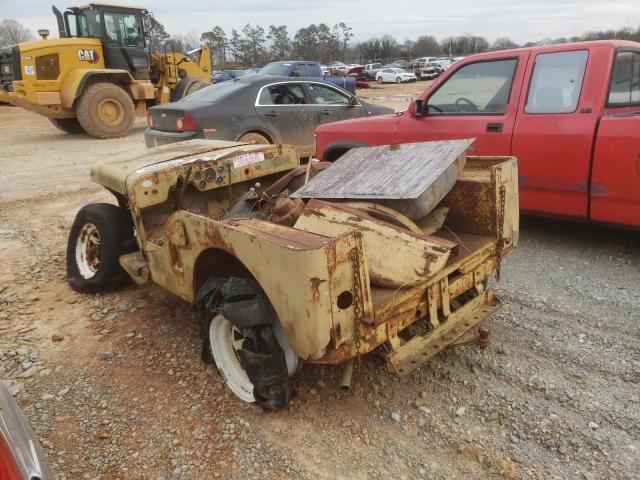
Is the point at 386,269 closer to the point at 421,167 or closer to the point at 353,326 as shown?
the point at 353,326

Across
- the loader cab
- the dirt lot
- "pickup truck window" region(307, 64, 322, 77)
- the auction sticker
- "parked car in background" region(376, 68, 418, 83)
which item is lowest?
the dirt lot

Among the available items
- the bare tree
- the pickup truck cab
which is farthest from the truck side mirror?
the bare tree

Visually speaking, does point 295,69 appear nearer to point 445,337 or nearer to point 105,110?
point 105,110

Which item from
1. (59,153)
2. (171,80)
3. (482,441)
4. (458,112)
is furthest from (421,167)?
(171,80)

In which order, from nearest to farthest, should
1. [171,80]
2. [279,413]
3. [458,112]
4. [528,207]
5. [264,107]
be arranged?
[279,413] → [528,207] → [458,112] → [264,107] → [171,80]

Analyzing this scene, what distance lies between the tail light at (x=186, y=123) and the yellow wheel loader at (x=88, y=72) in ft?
22.4

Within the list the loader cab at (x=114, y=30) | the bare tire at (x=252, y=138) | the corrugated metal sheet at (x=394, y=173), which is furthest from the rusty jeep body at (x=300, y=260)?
the loader cab at (x=114, y=30)

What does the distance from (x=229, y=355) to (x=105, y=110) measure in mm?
12554

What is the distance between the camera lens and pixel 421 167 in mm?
3100

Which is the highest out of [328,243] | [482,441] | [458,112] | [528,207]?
[458,112]

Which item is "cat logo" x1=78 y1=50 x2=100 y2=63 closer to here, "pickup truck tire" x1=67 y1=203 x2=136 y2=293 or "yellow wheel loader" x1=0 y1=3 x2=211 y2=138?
"yellow wheel loader" x1=0 y1=3 x2=211 y2=138

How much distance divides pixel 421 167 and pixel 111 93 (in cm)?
1239

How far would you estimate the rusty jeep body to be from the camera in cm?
222

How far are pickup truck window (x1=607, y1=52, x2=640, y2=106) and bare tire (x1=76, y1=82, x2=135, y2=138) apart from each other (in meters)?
12.2
